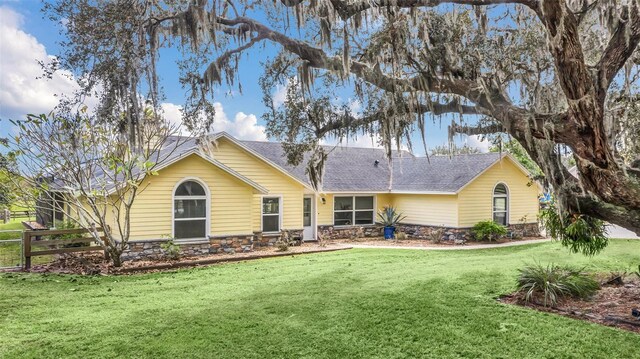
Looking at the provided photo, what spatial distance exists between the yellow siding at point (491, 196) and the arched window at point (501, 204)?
173 mm

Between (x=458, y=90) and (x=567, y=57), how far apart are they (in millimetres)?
1702

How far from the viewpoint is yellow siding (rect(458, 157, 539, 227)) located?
17375mm

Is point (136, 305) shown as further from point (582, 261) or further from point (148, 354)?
point (582, 261)

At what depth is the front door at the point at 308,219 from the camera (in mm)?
17438

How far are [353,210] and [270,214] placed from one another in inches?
177

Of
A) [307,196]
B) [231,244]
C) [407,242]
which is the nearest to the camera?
[231,244]

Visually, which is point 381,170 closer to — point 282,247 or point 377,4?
point 282,247

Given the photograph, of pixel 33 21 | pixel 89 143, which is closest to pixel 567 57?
pixel 33 21

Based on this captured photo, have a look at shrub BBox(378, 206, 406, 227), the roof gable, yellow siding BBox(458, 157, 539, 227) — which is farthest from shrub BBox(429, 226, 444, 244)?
shrub BBox(378, 206, 406, 227)

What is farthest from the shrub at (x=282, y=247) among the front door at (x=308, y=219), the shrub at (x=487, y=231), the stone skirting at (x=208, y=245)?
the shrub at (x=487, y=231)

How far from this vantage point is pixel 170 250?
1245 cm

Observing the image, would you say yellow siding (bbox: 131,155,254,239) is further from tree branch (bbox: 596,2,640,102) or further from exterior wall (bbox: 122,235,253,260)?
tree branch (bbox: 596,2,640,102)

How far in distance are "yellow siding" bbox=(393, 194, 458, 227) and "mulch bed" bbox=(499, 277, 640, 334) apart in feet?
29.9

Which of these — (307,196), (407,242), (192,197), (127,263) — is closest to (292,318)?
(127,263)
